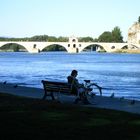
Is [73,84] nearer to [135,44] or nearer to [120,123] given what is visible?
[120,123]

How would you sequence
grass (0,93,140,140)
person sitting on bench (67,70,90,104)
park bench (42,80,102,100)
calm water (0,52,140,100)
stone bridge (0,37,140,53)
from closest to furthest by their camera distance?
1. grass (0,93,140,140)
2. person sitting on bench (67,70,90,104)
3. park bench (42,80,102,100)
4. calm water (0,52,140,100)
5. stone bridge (0,37,140,53)

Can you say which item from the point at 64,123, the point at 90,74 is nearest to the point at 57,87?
the point at 64,123

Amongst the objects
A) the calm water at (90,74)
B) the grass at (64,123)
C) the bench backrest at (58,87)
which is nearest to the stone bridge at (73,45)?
the calm water at (90,74)

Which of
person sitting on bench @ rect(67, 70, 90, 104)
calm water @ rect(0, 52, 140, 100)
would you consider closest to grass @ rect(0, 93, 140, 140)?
person sitting on bench @ rect(67, 70, 90, 104)

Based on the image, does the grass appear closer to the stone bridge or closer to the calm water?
the calm water

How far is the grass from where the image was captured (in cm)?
1003

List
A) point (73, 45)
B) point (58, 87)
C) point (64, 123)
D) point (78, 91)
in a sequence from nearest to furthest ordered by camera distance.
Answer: point (64, 123) < point (78, 91) < point (58, 87) < point (73, 45)

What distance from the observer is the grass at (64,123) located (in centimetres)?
1003

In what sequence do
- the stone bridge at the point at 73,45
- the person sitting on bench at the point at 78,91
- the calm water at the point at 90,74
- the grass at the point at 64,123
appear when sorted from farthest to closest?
the stone bridge at the point at 73,45
the calm water at the point at 90,74
the person sitting on bench at the point at 78,91
the grass at the point at 64,123

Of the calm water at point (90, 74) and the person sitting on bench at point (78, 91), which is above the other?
the person sitting on bench at point (78, 91)

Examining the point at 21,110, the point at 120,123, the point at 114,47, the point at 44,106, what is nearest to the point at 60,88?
the point at 44,106

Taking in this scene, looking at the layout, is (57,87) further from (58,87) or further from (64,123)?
(64,123)

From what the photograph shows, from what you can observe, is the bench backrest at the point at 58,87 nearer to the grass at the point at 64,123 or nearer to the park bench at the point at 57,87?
the park bench at the point at 57,87

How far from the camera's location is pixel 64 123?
11328 millimetres
